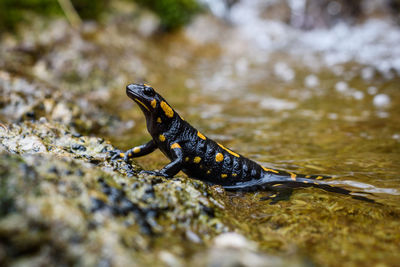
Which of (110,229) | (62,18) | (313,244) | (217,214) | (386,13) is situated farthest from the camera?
(386,13)

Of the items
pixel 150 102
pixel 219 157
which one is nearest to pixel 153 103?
pixel 150 102

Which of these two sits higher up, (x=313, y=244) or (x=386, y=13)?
(x=386, y=13)

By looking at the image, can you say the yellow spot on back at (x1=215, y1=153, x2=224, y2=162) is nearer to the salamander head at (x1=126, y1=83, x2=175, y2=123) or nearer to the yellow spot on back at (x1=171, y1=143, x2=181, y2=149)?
the yellow spot on back at (x1=171, y1=143, x2=181, y2=149)

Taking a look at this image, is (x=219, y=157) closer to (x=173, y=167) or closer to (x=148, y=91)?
(x=173, y=167)

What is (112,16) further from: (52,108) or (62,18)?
(52,108)

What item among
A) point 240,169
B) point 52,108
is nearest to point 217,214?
point 240,169

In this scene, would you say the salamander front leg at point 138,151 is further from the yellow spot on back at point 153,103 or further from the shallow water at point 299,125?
the yellow spot on back at point 153,103

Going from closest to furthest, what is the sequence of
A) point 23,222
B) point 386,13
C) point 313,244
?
point 23,222 → point 313,244 → point 386,13

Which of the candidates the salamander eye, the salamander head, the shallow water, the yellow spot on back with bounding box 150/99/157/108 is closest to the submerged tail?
the shallow water
